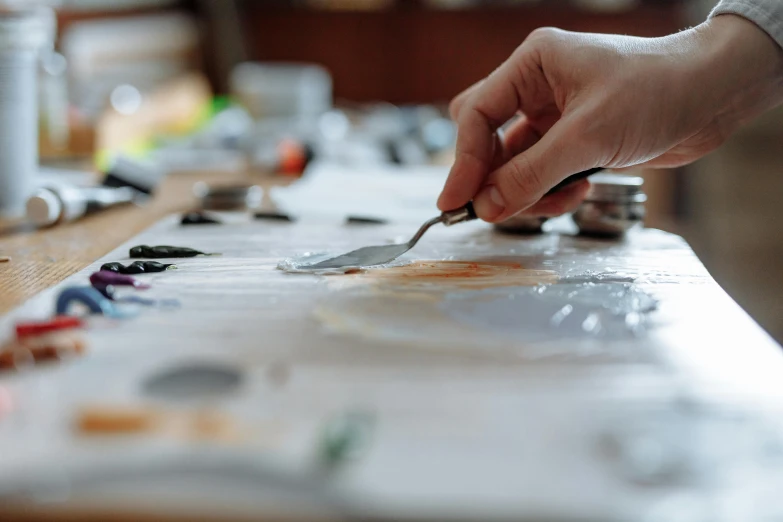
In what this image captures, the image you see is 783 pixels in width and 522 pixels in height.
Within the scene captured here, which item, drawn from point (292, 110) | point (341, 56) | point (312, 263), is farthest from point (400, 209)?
point (341, 56)

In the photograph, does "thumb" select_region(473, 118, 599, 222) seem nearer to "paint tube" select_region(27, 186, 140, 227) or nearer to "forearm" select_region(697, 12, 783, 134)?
"forearm" select_region(697, 12, 783, 134)

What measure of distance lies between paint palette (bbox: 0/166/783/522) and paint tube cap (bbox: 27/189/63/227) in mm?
357

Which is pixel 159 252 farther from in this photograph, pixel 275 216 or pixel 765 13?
pixel 765 13

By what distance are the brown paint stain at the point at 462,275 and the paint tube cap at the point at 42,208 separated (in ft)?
1.63

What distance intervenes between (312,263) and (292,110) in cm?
162

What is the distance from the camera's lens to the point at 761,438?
44 centimetres

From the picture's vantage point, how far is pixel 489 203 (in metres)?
0.84

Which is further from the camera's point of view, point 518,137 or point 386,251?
point 518,137

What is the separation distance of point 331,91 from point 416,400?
3.47 m

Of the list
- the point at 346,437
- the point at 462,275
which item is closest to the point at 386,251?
the point at 462,275

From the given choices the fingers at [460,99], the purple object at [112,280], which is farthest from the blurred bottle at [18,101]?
the fingers at [460,99]

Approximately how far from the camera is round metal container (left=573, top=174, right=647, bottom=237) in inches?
38.6

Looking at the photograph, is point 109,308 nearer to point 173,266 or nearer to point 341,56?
point 173,266

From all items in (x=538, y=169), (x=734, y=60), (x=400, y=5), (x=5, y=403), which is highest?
(x=400, y=5)
